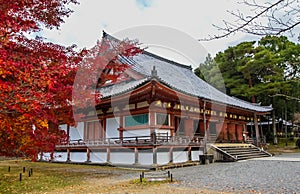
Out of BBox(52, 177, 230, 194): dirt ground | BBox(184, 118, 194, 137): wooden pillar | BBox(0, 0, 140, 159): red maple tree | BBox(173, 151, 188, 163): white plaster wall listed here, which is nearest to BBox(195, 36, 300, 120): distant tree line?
BBox(184, 118, 194, 137): wooden pillar

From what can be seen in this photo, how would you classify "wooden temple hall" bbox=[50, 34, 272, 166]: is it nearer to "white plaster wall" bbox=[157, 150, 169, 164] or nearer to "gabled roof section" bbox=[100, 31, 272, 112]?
"white plaster wall" bbox=[157, 150, 169, 164]

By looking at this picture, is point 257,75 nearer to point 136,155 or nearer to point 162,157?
point 162,157

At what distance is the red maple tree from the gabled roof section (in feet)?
13.5

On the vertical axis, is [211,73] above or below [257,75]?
above

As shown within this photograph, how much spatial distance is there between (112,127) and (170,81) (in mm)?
4935

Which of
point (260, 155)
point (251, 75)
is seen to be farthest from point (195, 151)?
point (251, 75)

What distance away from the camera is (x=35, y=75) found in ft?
17.2

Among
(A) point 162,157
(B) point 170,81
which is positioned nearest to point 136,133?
(A) point 162,157

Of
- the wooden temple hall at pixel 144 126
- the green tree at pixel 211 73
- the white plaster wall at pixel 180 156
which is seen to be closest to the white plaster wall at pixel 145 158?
the wooden temple hall at pixel 144 126

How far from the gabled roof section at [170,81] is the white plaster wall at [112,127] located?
161 centimetres

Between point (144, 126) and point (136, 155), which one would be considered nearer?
point (136, 155)

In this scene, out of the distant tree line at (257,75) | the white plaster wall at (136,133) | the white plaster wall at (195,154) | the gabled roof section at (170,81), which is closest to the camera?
the white plaster wall at (136,133)

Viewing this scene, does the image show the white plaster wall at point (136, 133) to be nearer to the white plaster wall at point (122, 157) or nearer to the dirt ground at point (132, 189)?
the white plaster wall at point (122, 157)

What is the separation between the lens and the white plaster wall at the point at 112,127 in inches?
570
